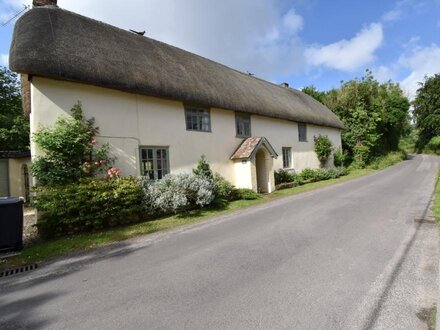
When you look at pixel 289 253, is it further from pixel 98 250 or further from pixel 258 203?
pixel 258 203

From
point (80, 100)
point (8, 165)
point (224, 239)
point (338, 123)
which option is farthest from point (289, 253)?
point (338, 123)

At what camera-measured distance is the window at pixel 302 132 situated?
22116 mm

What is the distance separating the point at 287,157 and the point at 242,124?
5.54m

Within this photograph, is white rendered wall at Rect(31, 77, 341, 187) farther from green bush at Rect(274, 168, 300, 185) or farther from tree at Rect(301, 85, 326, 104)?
tree at Rect(301, 85, 326, 104)

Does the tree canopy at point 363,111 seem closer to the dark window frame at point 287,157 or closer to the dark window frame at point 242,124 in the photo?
the dark window frame at point 287,157

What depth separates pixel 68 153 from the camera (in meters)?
9.20

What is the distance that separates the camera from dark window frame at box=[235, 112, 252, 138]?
16266mm

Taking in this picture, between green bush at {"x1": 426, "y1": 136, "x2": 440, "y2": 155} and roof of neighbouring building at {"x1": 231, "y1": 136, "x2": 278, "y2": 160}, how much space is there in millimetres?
44204

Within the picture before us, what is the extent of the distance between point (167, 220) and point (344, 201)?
22.2 feet

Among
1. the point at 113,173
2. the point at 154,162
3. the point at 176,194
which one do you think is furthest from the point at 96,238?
the point at 154,162

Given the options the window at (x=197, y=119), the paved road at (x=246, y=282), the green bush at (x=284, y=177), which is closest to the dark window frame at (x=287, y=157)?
the green bush at (x=284, y=177)

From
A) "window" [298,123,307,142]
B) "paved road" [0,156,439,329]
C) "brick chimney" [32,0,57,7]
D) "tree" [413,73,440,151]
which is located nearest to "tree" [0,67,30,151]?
"brick chimney" [32,0,57,7]

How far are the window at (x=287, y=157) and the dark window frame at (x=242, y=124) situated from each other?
14.4 feet

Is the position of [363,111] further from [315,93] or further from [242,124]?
[242,124]
